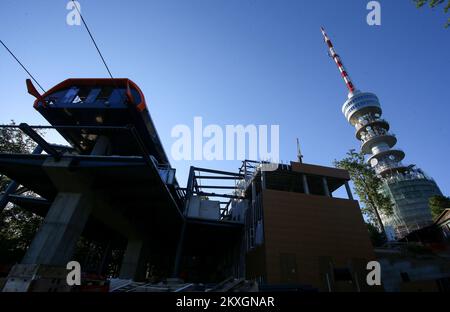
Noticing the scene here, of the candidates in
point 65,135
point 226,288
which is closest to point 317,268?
point 226,288

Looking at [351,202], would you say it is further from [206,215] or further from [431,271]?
[206,215]

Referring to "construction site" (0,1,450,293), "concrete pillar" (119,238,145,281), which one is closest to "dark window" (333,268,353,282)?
"construction site" (0,1,450,293)

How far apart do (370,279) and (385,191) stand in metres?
70.4

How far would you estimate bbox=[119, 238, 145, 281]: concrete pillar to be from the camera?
2091 centimetres

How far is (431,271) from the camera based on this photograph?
19.6 meters

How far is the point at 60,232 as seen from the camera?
1252cm

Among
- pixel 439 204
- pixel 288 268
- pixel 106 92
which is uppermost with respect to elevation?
pixel 439 204

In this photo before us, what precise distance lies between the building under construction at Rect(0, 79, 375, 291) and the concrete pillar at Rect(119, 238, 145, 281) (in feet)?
0.32

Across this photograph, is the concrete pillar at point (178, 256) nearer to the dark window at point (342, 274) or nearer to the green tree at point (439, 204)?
the dark window at point (342, 274)

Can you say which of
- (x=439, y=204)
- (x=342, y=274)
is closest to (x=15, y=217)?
(x=342, y=274)

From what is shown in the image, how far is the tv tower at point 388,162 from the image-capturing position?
66.3 metres

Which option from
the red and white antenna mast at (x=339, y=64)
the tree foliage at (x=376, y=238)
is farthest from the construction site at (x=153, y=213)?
the red and white antenna mast at (x=339, y=64)

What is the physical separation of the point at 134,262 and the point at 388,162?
87797mm

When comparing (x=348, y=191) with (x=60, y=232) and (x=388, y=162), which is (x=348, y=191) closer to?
(x=60, y=232)
